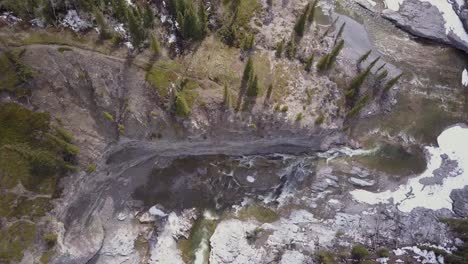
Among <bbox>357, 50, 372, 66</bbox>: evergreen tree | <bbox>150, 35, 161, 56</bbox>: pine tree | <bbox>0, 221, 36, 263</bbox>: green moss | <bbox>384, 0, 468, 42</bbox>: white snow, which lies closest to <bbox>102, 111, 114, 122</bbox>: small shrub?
<bbox>150, 35, 161, 56</bbox>: pine tree

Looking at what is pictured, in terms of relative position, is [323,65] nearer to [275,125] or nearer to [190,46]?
[275,125]

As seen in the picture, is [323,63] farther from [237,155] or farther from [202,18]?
[202,18]

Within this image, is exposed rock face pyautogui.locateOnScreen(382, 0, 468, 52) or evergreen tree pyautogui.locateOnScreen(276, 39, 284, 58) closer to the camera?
evergreen tree pyautogui.locateOnScreen(276, 39, 284, 58)

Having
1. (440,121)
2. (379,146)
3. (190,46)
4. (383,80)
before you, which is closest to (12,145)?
(190,46)

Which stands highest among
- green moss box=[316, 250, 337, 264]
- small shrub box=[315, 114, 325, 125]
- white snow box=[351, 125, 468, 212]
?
small shrub box=[315, 114, 325, 125]

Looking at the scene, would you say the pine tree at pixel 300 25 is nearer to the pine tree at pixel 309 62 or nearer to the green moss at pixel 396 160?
the pine tree at pixel 309 62

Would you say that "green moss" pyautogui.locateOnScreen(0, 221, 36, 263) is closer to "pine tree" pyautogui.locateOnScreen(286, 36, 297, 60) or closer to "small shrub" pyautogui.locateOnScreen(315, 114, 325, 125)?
"small shrub" pyautogui.locateOnScreen(315, 114, 325, 125)
